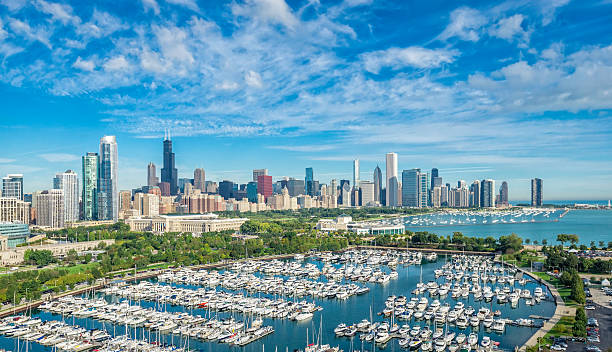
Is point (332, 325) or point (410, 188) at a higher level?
point (410, 188)

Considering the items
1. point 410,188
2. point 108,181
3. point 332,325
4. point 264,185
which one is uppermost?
point 108,181

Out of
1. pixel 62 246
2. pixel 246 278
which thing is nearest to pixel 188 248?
pixel 62 246

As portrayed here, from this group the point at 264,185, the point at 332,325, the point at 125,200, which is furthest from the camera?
the point at 264,185

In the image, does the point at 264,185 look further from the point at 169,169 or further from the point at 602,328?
the point at 602,328

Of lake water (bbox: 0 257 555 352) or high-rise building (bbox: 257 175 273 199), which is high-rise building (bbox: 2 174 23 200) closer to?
lake water (bbox: 0 257 555 352)

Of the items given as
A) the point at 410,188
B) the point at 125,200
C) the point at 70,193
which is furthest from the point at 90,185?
the point at 410,188

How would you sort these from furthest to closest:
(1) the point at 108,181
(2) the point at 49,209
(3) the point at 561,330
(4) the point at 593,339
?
(1) the point at 108,181 < (2) the point at 49,209 < (3) the point at 561,330 < (4) the point at 593,339
